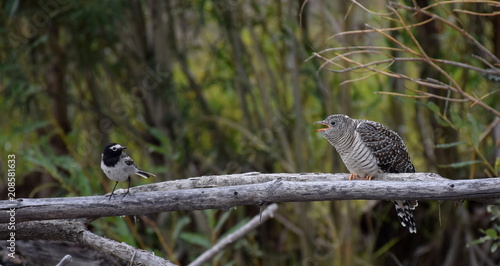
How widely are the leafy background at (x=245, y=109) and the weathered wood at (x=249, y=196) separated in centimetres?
211

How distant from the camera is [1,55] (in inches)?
224

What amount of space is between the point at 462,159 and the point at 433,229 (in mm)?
753

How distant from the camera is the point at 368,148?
388 centimetres

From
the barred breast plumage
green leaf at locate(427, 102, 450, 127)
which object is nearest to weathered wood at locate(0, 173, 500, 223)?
green leaf at locate(427, 102, 450, 127)

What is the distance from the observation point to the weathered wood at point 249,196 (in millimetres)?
2719

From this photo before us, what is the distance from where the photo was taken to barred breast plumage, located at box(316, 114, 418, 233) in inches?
151

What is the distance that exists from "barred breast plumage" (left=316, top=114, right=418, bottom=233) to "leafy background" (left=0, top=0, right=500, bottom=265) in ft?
4.30

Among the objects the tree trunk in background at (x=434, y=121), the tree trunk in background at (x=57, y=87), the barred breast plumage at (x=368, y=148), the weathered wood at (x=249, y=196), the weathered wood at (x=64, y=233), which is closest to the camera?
the weathered wood at (x=249, y=196)

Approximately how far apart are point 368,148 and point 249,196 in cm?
128

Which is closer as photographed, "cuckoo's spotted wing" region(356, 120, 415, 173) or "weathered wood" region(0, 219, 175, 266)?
"weathered wood" region(0, 219, 175, 266)

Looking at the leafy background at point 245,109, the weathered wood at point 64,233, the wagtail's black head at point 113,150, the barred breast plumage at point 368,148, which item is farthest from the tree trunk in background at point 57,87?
the barred breast plumage at point 368,148

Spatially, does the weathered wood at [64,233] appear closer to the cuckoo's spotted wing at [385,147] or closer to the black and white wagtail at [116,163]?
the black and white wagtail at [116,163]

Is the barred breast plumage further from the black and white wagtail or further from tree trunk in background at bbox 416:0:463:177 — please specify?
tree trunk in background at bbox 416:0:463:177

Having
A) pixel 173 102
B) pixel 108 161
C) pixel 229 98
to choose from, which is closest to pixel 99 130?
pixel 173 102
